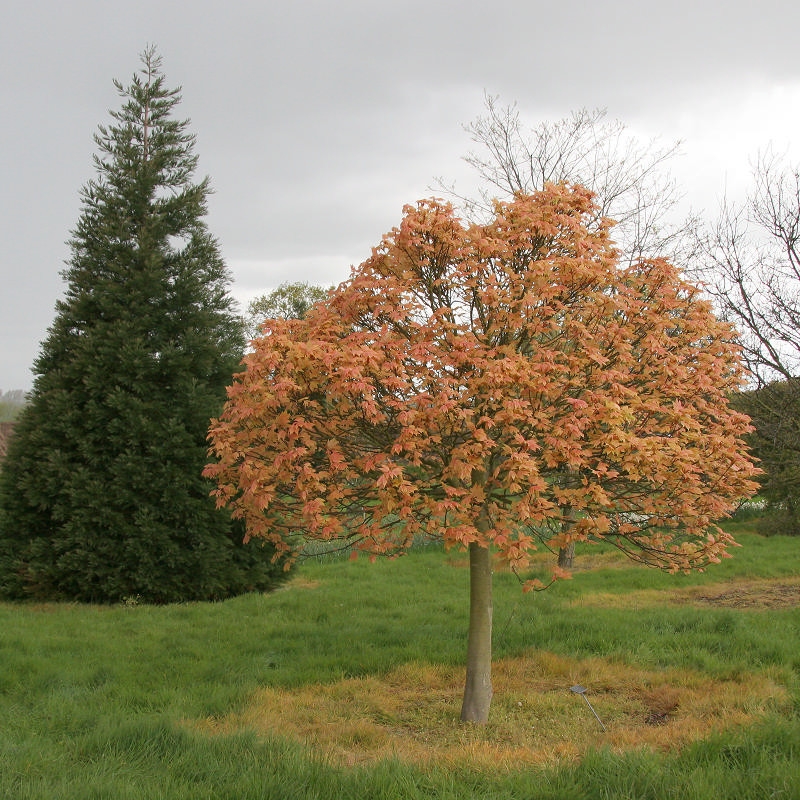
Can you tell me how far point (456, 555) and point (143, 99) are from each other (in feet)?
35.7

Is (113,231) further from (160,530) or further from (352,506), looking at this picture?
(352,506)

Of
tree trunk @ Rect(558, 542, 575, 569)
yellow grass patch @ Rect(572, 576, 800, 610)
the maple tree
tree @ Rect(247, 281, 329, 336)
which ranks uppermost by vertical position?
tree @ Rect(247, 281, 329, 336)

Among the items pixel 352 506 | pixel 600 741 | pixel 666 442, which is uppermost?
pixel 666 442

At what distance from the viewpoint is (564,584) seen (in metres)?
11.7

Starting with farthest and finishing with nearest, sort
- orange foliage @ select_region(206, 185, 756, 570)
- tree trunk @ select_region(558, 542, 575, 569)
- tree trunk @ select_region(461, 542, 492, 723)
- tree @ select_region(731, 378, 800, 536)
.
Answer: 1. tree trunk @ select_region(558, 542, 575, 569)
2. tree @ select_region(731, 378, 800, 536)
3. tree trunk @ select_region(461, 542, 492, 723)
4. orange foliage @ select_region(206, 185, 756, 570)

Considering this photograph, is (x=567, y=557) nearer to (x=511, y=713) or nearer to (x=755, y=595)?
(x=755, y=595)

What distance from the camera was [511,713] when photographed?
5.98m

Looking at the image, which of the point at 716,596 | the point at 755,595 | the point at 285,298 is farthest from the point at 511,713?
the point at 285,298

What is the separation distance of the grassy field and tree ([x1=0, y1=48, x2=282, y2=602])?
0.64m

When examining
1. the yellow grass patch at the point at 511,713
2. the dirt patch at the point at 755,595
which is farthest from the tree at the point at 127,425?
the dirt patch at the point at 755,595

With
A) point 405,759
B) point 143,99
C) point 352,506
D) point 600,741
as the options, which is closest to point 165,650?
point 352,506

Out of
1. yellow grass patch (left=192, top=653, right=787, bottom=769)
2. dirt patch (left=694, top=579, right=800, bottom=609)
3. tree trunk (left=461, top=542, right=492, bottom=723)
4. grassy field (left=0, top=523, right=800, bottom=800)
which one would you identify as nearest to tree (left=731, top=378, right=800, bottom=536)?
dirt patch (left=694, top=579, right=800, bottom=609)

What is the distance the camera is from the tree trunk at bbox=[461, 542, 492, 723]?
584cm

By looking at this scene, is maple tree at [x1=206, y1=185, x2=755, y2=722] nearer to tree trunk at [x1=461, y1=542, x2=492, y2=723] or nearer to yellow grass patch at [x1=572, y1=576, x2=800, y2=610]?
tree trunk at [x1=461, y1=542, x2=492, y2=723]
